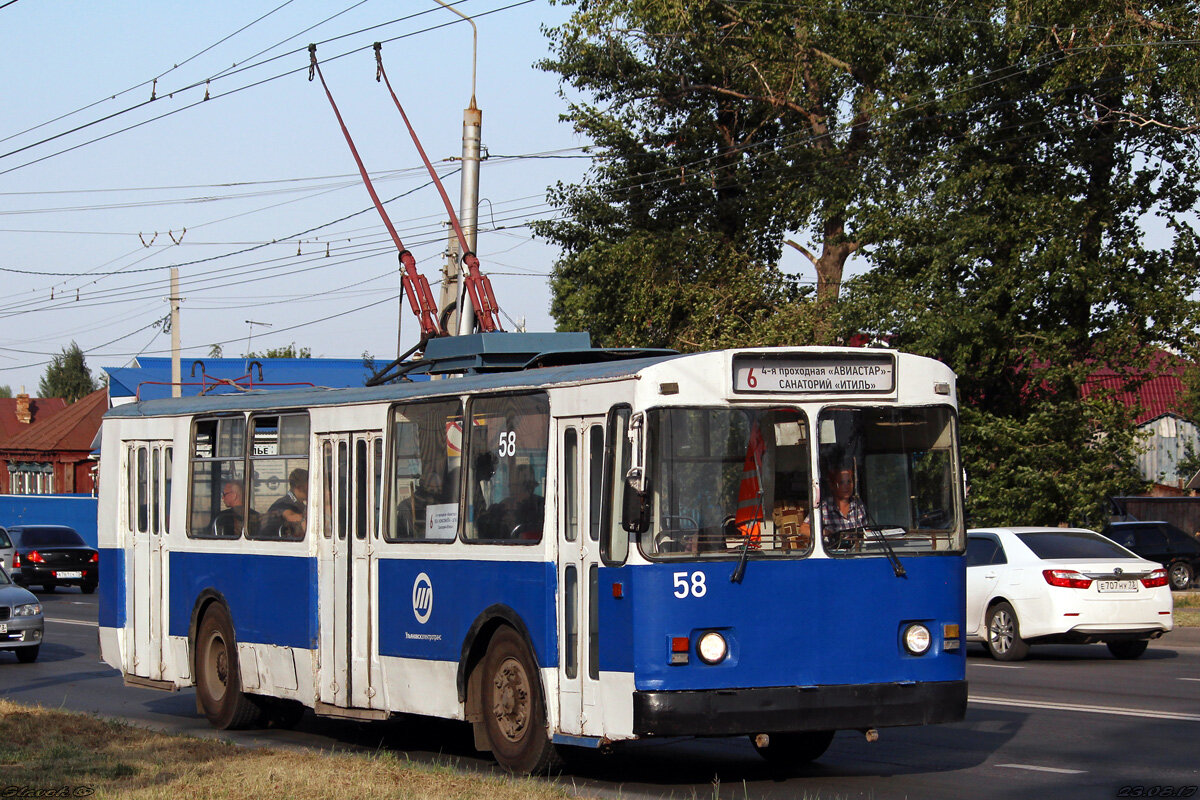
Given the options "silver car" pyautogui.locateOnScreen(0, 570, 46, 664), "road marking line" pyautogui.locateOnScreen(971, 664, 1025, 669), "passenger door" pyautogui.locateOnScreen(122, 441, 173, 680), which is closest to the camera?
"passenger door" pyautogui.locateOnScreen(122, 441, 173, 680)

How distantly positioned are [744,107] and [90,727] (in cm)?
2877

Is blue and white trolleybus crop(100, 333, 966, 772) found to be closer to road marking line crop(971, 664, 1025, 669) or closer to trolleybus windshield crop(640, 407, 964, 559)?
trolleybus windshield crop(640, 407, 964, 559)

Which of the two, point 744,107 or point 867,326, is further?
point 744,107

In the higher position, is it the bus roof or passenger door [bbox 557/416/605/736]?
the bus roof

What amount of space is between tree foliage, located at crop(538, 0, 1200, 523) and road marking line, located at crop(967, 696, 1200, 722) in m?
15.9

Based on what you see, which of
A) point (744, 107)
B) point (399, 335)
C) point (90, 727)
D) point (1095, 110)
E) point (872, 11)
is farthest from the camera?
point (744, 107)

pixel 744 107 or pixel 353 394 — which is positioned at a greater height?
pixel 744 107

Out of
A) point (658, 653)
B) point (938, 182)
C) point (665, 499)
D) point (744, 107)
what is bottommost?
point (658, 653)

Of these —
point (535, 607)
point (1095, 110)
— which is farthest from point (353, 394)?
point (1095, 110)

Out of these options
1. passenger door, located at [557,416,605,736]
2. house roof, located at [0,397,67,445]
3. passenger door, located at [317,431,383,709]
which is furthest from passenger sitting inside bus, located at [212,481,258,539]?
house roof, located at [0,397,67,445]

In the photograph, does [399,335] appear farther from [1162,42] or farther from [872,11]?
[872,11]

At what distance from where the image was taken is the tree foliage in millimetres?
29641

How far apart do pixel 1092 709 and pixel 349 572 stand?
6.13 meters

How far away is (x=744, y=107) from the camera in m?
38.3
